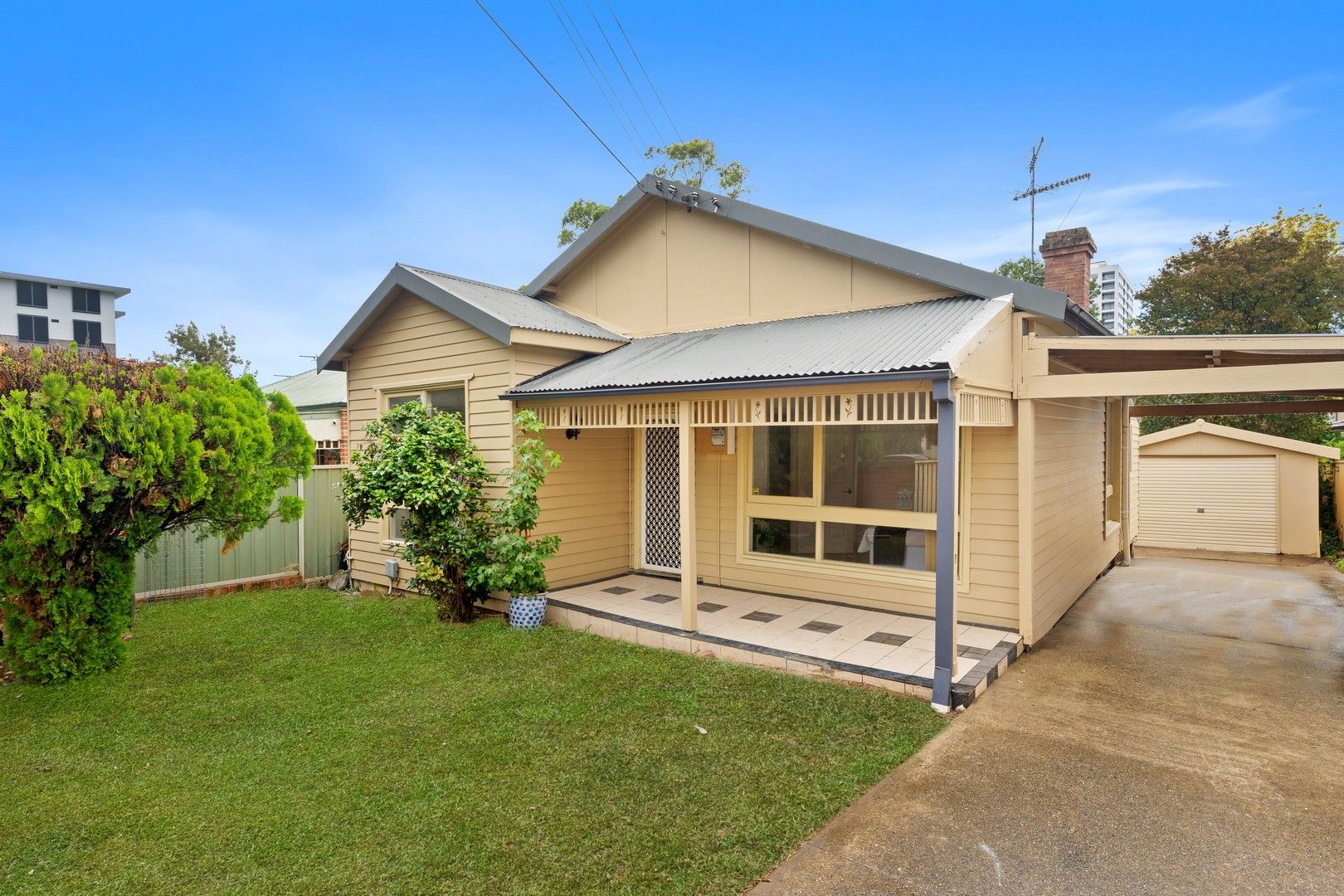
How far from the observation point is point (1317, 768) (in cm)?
397

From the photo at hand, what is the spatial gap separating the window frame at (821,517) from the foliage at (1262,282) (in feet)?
51.6

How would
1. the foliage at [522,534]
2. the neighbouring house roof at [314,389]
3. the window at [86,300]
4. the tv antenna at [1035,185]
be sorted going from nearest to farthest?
1. the foliage at [522,534]
2. the tv antenna at [1035,185]
3. the neighbouring house roof at [314,389]
4. the window at [86,300]

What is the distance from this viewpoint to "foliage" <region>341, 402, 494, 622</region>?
22.6 feet

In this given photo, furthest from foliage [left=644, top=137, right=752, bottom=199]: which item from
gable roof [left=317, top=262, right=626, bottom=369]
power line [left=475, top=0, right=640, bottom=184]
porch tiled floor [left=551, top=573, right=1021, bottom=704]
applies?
porch tiled floor [left=551, top=573, right=1021, bottom=704]

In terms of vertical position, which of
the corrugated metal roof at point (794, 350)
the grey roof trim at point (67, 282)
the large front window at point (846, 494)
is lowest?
the large front window at point (846, 494)

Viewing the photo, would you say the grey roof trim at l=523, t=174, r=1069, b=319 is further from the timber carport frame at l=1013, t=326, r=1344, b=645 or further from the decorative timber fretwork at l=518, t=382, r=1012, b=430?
the decorative timber fretwork at l=518, t=382, r=1012, b=430

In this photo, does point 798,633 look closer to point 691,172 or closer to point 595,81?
point 595,81

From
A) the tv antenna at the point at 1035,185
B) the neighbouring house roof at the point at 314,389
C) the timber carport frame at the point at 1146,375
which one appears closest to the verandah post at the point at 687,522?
the timber carport frame at the point at 1146,375

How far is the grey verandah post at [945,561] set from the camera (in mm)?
4766

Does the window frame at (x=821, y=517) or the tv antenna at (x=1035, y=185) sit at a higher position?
the tv antenna at (x=1035, y=185)

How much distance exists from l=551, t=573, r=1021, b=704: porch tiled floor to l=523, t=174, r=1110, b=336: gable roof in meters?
3.19

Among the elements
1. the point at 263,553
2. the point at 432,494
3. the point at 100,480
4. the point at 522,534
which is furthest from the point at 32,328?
the point at 522,534

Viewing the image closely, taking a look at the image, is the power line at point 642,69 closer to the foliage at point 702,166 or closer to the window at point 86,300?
the foliage at point 702,166

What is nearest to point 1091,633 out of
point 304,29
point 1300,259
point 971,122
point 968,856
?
point 968,856
